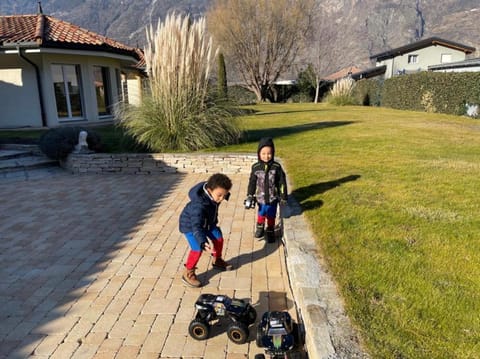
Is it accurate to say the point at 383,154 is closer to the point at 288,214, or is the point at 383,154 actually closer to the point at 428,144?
the point at 428,144

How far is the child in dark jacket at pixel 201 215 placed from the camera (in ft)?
9.44

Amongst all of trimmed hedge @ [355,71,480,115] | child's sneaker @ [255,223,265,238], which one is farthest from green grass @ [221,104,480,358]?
trimmed hedge @ [355,71,480,115]

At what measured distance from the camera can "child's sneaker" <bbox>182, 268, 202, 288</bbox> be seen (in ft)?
9.93

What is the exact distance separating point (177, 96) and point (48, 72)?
7.03 metres

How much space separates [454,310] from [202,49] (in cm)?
638

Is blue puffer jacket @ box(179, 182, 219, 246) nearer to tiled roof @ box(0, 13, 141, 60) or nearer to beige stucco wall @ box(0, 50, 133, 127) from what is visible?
beige stucco wall @ box(0, 50, 133, 127)

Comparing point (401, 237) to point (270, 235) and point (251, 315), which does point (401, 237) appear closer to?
point (270, 235)

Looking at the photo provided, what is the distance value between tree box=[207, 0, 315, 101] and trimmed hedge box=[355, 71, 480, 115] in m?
10.9

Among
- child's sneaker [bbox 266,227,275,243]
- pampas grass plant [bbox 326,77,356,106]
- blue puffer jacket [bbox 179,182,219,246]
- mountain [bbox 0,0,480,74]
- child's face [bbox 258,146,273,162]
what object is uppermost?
mountain [bbox 0,0,480,74]

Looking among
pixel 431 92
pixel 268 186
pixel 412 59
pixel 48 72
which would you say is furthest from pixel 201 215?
pixel 412 59

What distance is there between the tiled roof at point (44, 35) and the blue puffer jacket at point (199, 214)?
10.4m

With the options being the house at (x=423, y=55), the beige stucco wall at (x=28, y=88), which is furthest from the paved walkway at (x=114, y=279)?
the house at (x=423, y=55)

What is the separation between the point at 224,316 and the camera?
248cm

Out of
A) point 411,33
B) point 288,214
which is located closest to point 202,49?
point 288,214
